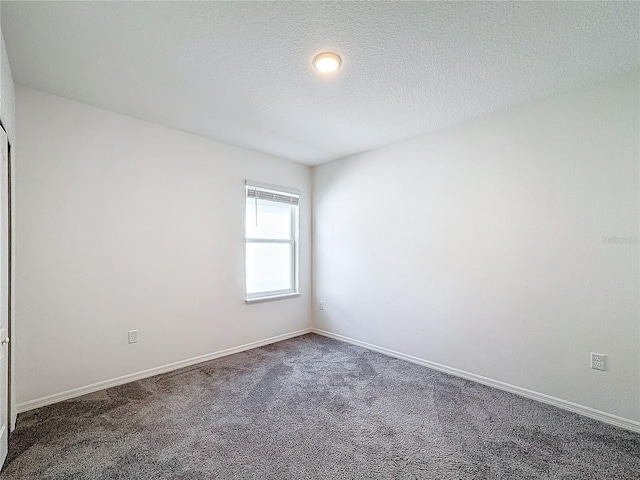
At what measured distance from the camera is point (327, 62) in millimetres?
2072

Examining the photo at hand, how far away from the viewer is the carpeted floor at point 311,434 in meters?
1.78

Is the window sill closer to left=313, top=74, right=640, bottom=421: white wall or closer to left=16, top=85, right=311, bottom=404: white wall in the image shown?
left=16, top=85, right=311, bottom=404: white wall

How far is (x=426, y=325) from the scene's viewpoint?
11.1 ft

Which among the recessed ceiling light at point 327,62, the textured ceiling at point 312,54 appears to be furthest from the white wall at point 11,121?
the recessed ceiling light at point 327,62

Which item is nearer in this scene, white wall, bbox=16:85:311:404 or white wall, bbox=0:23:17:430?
white wall, bbox=0:23:17:430

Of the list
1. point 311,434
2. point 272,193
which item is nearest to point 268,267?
point 272,193

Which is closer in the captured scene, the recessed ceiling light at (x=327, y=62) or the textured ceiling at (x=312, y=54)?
the textured ceiling at (x=312, y=54)

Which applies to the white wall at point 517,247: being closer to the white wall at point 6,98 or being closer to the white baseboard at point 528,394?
the white baseboard at point 528,394

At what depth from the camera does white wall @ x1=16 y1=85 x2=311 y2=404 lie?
245 centimetres

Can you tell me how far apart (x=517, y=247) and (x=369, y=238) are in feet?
5.41

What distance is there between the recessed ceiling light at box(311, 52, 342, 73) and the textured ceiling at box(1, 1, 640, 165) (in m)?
0.05

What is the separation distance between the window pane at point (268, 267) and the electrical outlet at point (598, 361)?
334cm

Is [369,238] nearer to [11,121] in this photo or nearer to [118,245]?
[118,245]

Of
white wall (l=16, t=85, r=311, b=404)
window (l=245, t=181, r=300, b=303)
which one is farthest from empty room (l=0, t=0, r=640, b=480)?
window (l=245, t=181, r=300, b=303)
